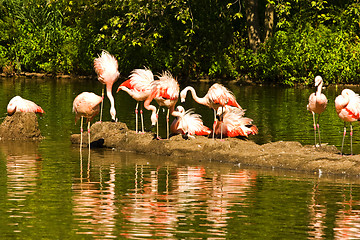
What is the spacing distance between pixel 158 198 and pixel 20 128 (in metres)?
6.57

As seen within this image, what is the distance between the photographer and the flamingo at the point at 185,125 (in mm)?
14125

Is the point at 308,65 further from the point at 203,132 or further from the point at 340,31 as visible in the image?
the point at 203,132

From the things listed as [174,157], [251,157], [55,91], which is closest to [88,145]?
[174,157]

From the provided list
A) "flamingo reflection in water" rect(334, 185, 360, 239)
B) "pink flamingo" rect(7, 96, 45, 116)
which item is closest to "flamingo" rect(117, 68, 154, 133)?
"pink flamingo" rect(7, 96, 45, 116)

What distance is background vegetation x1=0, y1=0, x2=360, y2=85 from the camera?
1167 inches

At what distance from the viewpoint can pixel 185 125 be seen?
46.4 ft

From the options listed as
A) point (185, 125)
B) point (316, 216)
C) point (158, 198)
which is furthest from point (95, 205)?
point (185, 125)

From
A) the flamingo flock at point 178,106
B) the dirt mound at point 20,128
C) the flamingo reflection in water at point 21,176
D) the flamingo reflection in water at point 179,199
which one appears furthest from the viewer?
the dirt mound at point 20,128

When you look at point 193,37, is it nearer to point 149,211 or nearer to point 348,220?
point 149,211

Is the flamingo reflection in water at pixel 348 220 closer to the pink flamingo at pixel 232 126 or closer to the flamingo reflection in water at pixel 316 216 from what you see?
the flamingo reflection in water at pixel 316 216

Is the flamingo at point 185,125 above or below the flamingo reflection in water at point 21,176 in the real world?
above

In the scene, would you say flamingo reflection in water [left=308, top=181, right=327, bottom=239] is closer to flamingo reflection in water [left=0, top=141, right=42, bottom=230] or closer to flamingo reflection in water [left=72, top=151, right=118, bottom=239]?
flamingo reflection in water [left=72, top=151, right=118, bottom=239]

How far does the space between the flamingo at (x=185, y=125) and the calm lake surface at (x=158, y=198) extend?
1.05 meters

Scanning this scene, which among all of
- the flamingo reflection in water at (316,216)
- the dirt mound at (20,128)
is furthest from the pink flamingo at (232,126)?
the flamingo reflection in water at (316,216)
